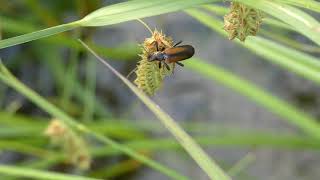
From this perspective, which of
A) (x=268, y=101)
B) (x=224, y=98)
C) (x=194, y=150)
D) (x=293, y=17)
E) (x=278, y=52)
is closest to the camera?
(x=293, y=17)

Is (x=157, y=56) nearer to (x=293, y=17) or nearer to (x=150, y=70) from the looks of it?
(x=150, y=70)

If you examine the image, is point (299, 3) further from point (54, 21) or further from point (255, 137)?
point (54, 21)

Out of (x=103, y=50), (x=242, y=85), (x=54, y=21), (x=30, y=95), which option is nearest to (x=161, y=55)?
(x=30, y=95)

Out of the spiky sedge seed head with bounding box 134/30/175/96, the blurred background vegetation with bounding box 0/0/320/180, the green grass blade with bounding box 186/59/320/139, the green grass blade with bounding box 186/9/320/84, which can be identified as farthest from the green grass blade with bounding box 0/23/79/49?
the blurred background vegetation with bounding box 0/0/320/180

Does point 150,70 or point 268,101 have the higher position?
point 150,70

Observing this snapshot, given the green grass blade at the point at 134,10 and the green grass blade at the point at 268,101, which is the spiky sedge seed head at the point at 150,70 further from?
the green grass blade at the point at 268,101

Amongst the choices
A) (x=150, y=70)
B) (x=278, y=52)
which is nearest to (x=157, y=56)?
(x=150, y=70)

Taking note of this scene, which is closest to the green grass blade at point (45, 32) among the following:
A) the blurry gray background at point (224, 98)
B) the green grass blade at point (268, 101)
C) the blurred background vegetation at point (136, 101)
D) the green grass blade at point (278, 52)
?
the green grass blade at point (278, 52)
